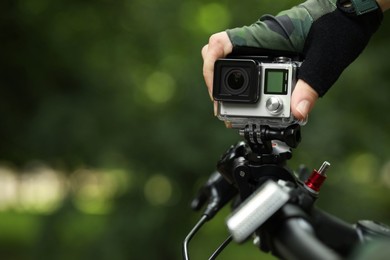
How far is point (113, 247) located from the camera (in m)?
6.66

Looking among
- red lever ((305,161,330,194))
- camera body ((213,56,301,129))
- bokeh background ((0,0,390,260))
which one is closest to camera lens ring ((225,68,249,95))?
camera body ((213,56,301,129))

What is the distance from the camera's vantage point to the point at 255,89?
158cm

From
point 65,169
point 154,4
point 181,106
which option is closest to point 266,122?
point 181,106

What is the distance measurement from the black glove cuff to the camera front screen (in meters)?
0.03

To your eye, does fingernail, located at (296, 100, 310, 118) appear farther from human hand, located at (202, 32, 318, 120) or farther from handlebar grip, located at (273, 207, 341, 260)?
handlebar grip, located at (273, 207, 341, 260)

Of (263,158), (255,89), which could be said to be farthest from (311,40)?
(263,158)

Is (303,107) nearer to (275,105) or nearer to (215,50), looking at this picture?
(275,105)

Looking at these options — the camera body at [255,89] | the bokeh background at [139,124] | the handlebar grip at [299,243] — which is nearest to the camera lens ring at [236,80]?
the camera body at [255,89]

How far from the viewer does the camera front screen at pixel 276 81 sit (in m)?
1.56

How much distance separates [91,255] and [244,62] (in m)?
5.53

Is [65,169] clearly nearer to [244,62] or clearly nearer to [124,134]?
[124,134]

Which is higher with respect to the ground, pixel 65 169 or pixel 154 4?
pixel 154 4

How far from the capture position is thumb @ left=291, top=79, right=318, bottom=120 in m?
1.54

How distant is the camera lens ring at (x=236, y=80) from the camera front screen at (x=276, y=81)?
0.04 meters
